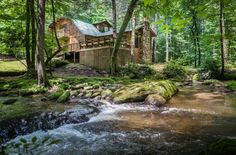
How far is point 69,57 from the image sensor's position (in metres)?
29.0

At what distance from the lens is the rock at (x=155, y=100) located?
9277 mm

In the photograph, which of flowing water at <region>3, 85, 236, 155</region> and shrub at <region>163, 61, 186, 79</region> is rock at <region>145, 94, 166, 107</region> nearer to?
flowing water at <region>3, 85, 236, 155</region>

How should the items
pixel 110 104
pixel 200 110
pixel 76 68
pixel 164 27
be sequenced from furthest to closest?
pixel 76 68, pixel 110 104, pixel 200 110, pixel 164 27

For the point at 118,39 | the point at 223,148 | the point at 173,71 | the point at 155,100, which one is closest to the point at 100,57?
the point at 118,39

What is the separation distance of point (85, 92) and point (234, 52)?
23.1 metres

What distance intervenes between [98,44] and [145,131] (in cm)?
1866

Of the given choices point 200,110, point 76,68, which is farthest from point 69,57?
point 200,110

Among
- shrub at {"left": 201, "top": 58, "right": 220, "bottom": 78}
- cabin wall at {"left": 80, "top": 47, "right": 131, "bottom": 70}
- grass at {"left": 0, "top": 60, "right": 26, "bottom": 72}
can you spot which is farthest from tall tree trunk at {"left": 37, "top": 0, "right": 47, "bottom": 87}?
shrub at {"left": 201, "top": 58, "right": 220, "bottom": 78}

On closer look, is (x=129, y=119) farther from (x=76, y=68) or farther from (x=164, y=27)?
(x=76, y=68)

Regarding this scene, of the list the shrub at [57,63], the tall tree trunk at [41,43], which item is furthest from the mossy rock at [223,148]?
the shrub at [57,63]

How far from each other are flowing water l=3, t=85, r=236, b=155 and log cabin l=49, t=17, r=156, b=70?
13256mm

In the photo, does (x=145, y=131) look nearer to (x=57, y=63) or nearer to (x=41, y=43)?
(x=41, y=43)

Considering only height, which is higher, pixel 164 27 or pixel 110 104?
pixel 164 27

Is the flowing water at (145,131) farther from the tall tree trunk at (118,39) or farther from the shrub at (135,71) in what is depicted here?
the shrub at (135,71)
